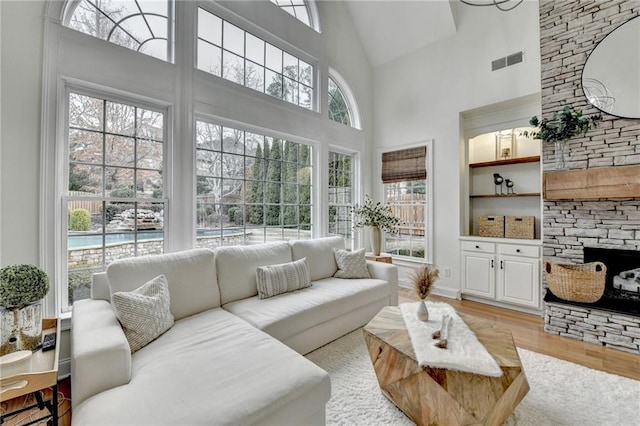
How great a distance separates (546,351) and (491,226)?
5.70 feet

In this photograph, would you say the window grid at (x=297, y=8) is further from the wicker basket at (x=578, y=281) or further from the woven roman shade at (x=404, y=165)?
the wicker basket at (x=578, y=281)

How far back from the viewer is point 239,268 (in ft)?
8.76

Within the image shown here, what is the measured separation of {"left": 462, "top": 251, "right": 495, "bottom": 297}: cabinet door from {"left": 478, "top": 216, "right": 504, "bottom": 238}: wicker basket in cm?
33

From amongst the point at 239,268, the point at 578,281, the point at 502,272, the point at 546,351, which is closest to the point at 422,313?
the point at 546,351

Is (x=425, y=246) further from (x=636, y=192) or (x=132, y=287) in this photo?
(x=132, y=287)

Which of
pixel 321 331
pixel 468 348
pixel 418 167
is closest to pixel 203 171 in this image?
pixel 321 331

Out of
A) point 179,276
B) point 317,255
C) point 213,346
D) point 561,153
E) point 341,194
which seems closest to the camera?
point 213,346

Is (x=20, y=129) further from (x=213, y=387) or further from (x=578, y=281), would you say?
(x=578, y=281)

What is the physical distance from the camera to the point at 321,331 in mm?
2516

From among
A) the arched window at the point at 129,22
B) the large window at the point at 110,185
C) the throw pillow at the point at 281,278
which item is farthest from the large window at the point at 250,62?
the throw pillow at the point at 281,278

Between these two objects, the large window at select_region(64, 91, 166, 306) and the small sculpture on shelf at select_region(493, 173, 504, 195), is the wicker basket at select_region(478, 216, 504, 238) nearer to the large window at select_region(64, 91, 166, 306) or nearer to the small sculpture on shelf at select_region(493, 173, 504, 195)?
the small sculpture on shelf at select_region(493, 173, 504, 195)

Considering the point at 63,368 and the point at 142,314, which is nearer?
the point at 142,314

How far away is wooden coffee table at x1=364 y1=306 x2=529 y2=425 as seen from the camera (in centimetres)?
141

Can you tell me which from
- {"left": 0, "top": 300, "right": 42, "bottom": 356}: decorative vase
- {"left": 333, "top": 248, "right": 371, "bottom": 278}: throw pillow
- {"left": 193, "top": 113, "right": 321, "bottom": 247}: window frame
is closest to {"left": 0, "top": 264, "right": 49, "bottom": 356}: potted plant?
{"left": 0, "top": 300, "right": 42, "bottom": 356}: decorative vase
